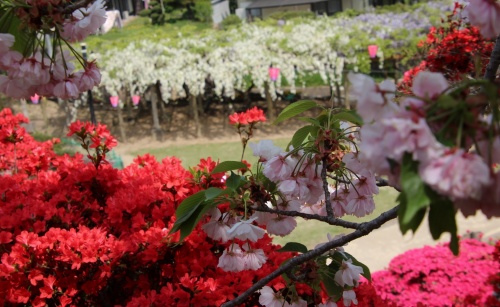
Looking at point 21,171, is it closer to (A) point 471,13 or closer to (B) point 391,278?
(A) point 471,13

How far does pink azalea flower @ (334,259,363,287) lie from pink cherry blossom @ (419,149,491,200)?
0.80 metres

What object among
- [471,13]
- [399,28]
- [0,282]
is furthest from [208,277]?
[399,28]

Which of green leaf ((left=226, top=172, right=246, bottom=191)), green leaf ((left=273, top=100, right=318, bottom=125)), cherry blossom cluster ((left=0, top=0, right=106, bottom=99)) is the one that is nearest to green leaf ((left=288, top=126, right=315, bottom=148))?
green leaf ((left=273, top=100, right=318, bottom=125))

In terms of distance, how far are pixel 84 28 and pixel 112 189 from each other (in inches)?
49.6

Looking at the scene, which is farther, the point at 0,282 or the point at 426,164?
the point at 0,282

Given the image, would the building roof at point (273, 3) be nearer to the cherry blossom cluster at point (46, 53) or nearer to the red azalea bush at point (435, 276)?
the red azalea bush at point (435, 276)

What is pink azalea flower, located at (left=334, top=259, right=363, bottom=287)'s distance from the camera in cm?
129

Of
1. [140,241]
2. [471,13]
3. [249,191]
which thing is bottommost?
[140,241]

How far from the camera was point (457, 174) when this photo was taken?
516 mm

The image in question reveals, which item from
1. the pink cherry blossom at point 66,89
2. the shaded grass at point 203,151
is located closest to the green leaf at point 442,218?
the pink cherry blossom at point 66,89

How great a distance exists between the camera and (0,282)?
1.74 meters

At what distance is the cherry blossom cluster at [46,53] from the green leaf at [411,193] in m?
0.78

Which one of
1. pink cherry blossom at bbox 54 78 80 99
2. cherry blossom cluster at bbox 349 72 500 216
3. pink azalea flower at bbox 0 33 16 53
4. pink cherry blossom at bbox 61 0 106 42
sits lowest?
cherry blossom cluster at bbox 349 72 500 216

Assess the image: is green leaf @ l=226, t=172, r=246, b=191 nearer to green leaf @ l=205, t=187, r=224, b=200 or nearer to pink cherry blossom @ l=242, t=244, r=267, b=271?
green leaf @ l=205, t=187, r=224, b=200
